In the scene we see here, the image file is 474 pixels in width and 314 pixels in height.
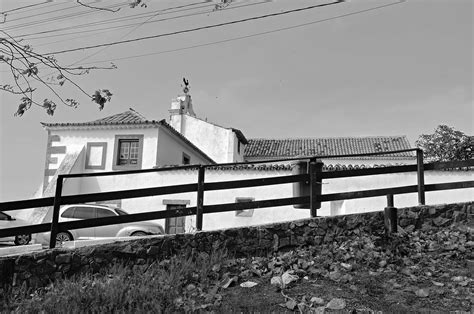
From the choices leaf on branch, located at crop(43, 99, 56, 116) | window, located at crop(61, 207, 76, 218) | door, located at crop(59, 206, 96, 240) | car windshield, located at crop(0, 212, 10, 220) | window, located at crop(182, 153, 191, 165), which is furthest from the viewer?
window, located at crop(182, 153, 191, 165)

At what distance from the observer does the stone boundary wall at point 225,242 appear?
543 cm

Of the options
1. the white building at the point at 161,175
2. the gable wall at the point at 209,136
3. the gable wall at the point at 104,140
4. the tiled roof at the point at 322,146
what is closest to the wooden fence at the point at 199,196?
the white building at the point at 161,175

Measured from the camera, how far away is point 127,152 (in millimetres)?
17984

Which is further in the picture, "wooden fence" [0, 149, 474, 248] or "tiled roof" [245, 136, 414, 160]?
"tiled roof" [245, 136, 414, 160]

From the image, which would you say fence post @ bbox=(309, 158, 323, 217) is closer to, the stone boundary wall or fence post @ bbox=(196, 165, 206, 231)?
the stone boundary wall

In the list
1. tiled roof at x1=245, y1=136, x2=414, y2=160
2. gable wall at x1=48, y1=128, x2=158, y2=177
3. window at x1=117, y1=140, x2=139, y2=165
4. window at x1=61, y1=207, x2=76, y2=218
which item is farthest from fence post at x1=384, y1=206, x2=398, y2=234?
tiled roof at x1=245, y1=136, x2=414, y2=160

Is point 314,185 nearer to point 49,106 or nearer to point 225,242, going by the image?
point 225,242

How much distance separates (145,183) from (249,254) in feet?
37.3

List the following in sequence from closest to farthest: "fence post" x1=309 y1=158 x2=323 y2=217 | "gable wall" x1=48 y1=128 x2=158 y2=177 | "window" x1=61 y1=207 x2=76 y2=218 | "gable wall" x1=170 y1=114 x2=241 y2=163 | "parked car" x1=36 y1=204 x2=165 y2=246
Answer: "fence post" x1=309 y1=158 x2=323 y2=217
"parked car" x1=36 y1=204 x2=165 y2=246
"window" x1=61 y1=207 x2=76 y2=218
"gable wall" x1=48 y1=128 x2=158 y2=177
"gable wall" x1=170 y1=114 x2=241 y2=163

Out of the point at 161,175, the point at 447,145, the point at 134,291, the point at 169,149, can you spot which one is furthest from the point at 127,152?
the point at 447,145

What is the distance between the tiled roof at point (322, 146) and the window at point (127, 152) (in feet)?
41.5

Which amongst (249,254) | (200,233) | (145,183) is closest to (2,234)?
(200,233)

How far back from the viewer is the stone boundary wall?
543 centimetres

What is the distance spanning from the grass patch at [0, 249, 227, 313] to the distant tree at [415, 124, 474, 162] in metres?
25.6
